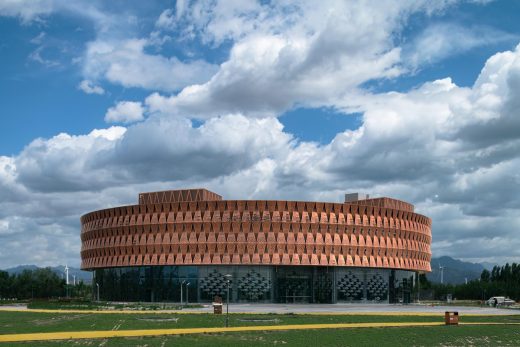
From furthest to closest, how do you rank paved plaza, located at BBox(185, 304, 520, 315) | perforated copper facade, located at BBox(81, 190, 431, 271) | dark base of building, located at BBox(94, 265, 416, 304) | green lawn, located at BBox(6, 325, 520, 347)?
1. dark base of building, located at BBox(94, 265, 416, 304)
2. perforated copper facade, located at BBox(81, 190, 431, 271)
3. paved plaza, located at BBox(185, 304, 520, 315)
4. green lawn, located at BBox(6, 325, 520, 347)

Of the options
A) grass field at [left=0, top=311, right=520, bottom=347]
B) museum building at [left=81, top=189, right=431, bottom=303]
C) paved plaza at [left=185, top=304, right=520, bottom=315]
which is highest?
museum building at [left=81, top=189, right=431, bottom=303]

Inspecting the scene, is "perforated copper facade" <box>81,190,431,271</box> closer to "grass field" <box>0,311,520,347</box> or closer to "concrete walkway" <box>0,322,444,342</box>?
"grass field" <box>0,311,520,347</box>

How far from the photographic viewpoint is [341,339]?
46.8 meters

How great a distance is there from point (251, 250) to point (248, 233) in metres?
3.26

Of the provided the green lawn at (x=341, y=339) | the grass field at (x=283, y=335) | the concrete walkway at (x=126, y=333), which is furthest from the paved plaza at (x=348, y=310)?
the green lawn at (x=341, y=339)

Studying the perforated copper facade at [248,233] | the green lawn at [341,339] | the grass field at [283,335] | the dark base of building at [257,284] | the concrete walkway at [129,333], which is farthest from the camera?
the dark base of building at [257,284]

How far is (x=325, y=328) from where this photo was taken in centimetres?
5525

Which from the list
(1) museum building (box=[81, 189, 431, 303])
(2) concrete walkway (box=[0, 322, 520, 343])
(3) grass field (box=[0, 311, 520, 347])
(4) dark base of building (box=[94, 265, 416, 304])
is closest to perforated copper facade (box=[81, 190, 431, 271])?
(1) museum building (box=[81, 189, 431, 303])

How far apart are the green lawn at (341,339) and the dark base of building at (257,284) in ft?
226

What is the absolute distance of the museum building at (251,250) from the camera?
124 m

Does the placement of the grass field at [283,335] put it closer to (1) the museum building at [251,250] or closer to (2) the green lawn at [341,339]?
(2) the green lawn at [341,339]

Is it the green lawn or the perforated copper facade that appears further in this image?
the perforated copper facade

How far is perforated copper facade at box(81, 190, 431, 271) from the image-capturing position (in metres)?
124

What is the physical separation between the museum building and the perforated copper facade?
0.19 m
